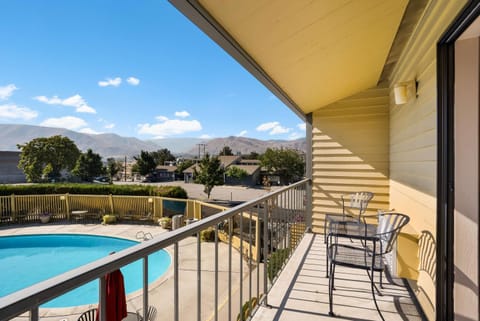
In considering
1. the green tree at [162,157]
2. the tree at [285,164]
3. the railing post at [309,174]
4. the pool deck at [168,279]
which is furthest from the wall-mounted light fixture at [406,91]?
the green tree at [162,157]

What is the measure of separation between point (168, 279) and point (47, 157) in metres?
26.4

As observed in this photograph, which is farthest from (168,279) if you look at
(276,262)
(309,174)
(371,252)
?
(371,252)

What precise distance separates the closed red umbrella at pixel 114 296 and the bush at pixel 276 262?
211 cm

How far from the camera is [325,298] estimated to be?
7.86 feet

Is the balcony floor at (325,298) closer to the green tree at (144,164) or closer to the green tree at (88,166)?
the green tree at (88,166)

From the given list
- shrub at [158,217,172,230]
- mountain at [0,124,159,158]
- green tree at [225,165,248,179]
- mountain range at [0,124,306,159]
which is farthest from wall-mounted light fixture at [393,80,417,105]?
mountain at [0,124,159,158]

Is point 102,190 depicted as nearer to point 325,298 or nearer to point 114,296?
point 325,298

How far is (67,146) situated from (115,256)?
110 feet

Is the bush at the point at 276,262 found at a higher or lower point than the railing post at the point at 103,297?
lower

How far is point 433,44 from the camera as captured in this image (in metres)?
2.00

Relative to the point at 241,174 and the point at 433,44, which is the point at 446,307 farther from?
the point at 241,174

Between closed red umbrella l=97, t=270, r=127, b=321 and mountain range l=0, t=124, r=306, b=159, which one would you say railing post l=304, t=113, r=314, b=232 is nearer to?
closed red umbrella l=97, t=270, r=127, b=321

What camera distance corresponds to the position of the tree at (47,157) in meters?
24.6

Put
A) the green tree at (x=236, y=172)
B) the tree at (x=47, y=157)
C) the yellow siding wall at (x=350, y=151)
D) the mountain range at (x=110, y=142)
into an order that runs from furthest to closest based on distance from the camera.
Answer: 1. the mountain range at (x=110, y=142)
2. the green tree at (x=236, y=172)
3. the tree at (x=47, y=157)
4. the yellow siding wall at (x=350, y=151)
